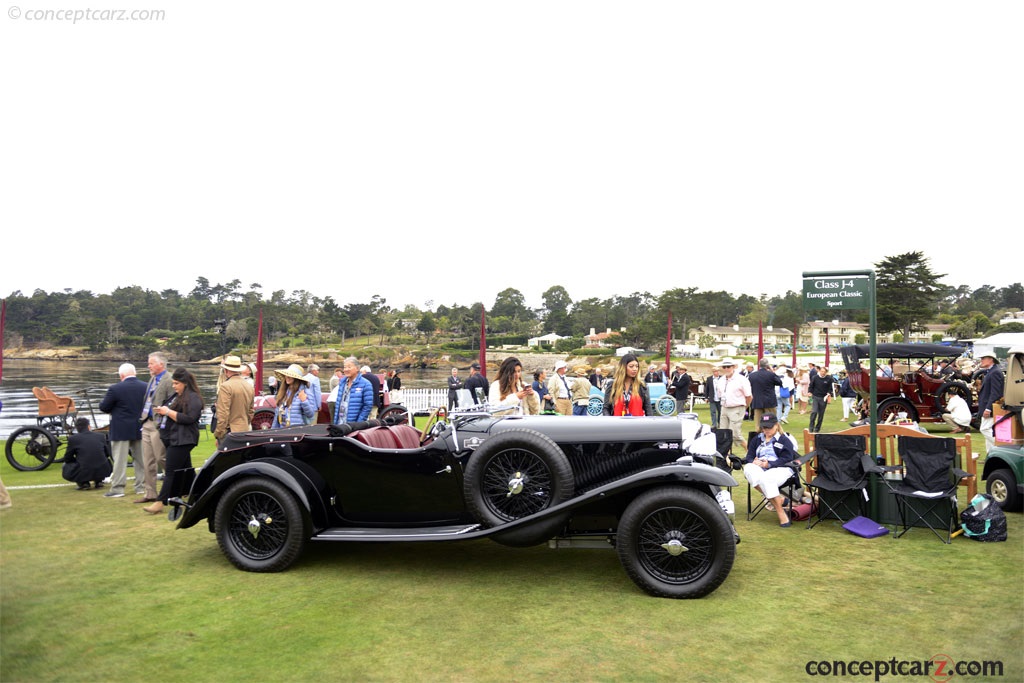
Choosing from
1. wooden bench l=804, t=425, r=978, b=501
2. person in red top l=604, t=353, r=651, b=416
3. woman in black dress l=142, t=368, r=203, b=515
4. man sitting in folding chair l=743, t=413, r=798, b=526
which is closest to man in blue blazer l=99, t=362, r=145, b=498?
woman in black dress l=142, t=368, r=203, b=515

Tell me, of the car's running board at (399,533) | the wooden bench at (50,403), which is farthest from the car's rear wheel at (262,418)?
the car's running board at (399,533)

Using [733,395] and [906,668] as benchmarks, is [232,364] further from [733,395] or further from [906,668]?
[733,395]

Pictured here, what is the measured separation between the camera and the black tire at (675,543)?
177 inches

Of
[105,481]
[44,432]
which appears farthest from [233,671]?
[44,432]

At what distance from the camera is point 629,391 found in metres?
6.85

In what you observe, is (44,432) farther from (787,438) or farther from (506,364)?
(787,438)

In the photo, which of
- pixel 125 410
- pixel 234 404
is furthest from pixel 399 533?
pixel 125 410

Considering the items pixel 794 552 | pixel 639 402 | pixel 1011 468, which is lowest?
pixel 794 552

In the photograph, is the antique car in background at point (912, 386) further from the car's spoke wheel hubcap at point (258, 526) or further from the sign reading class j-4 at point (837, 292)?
the car's spoke wheel hubcap at point (258, 526)

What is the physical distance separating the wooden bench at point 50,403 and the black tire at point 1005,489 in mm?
11839

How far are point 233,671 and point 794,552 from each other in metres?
4.24

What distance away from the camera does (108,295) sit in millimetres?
50156

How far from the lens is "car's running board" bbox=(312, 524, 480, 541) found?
4.82m

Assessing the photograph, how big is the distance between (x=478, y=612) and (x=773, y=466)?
11.6ft
